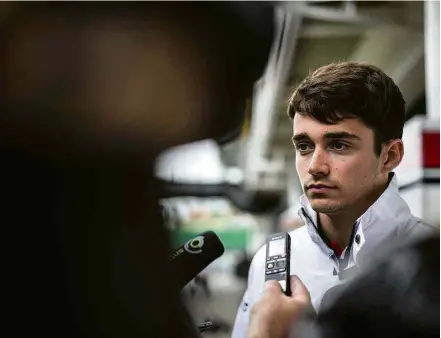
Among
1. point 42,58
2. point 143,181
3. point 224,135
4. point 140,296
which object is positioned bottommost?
point 140,296

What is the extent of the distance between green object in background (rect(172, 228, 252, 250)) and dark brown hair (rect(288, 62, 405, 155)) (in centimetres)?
32

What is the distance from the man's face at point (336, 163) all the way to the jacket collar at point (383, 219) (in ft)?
0.11

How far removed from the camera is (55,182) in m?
1.27

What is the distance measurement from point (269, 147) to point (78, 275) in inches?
21.0

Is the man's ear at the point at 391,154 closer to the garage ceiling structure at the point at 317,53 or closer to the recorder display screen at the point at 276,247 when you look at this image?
the garage ceiling structure at the point at 317,53

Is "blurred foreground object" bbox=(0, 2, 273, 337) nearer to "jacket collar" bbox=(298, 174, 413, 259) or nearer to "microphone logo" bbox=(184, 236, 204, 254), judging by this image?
"microphone logo" bbox=(184, 236, 204, 254)

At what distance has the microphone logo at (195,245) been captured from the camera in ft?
4.29

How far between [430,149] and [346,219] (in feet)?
0.86

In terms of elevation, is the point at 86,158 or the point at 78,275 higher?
the point at 86,158

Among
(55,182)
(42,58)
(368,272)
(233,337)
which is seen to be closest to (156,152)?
(55,182)

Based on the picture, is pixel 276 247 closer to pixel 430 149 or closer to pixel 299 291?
pixel 299 291

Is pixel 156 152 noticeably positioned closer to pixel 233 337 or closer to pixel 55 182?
pixel 55 182

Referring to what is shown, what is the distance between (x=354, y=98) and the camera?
126 cm

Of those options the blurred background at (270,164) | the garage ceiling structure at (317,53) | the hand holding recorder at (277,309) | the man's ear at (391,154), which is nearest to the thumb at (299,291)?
the hand holding recorder at (277,309)
